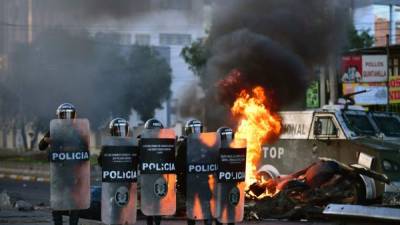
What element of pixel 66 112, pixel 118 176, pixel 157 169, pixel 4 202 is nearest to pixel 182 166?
pixel 157 169

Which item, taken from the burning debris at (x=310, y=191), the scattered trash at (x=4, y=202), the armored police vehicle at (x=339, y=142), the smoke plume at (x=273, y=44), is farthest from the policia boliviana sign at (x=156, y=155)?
the scattered trash at (x=4, y=202)

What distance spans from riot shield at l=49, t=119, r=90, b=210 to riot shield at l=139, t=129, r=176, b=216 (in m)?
0.68

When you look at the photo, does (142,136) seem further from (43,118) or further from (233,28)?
(43,118)

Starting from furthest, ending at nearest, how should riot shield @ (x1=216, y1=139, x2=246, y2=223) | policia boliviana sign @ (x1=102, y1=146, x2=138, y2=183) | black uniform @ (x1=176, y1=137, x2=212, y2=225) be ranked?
black uniform @ (x1=176, y1=137, x2=212, y2=225) < riot shield @ (x1=216, y1=139, x2=246, y2=223) < policia boliviana sign @ (x1=102, y1=146, x2=138, y2=183)

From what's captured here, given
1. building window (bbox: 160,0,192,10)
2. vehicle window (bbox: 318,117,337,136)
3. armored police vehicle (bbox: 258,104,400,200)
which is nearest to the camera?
armored police vehicle (bbox: 258,104,400,200)

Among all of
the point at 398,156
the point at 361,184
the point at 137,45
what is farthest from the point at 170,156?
the point at 137,45

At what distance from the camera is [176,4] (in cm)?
1750

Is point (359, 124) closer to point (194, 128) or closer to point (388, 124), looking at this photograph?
point (388, 124)

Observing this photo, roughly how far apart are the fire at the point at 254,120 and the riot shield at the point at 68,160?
18.9 feet

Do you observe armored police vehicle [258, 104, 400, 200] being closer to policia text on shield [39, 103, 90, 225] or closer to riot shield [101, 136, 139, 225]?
riot shield [101, 136, 139, 225]

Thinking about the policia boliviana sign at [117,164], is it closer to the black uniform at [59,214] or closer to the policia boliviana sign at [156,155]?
the policia boliviana sign at [156,155]

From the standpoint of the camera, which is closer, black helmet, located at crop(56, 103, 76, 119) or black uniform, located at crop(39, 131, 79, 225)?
black helmet, located at crop(56, 103, 76, 119)

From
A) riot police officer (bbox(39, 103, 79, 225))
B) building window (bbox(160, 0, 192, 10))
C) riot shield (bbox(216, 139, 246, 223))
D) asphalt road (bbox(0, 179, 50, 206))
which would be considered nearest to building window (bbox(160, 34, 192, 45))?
asphalt road (bbox(0, 179, 50, 206))

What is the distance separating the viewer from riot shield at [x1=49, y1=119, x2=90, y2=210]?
927cm
